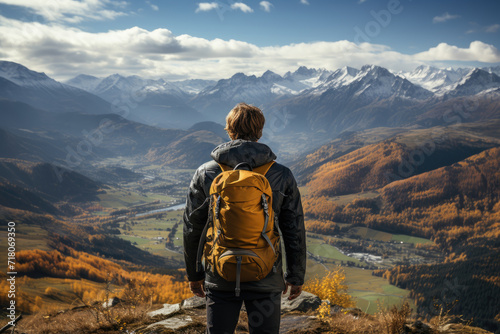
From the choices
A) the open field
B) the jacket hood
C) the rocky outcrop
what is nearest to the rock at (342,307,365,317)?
the rocky outcrop

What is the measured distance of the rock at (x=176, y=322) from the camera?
26.5 ft

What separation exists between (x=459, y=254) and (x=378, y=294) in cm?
9893

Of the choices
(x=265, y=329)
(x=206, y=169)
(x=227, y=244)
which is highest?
(x=206, y=169)

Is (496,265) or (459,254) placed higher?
(496,265)

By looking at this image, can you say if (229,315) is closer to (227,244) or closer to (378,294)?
(227,244)

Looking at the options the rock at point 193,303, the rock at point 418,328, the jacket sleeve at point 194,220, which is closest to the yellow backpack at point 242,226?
the jacket sleeve at point 194,220

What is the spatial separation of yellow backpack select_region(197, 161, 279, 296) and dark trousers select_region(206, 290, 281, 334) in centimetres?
31

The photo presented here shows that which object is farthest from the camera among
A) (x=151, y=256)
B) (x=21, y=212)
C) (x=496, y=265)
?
(x=21, y=212)

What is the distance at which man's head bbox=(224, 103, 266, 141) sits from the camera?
4.52 meters

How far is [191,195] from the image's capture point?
15.6 feet

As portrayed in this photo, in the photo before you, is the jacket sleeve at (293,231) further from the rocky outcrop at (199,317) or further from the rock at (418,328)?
the rock at (418,328)

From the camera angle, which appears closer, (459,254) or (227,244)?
(227,244)

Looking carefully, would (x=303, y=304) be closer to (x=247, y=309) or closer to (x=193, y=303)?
(x=193, y=303)

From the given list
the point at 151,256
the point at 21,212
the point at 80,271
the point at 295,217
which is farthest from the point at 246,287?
the point at 21,212
